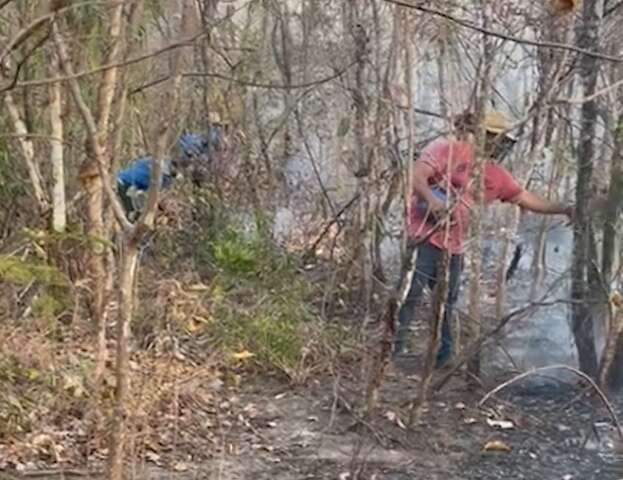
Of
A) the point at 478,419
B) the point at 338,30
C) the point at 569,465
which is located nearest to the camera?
the point at 569,465

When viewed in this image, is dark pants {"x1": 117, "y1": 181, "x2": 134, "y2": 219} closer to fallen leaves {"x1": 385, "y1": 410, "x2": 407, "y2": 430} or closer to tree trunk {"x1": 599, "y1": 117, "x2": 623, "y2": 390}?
fallen leaves {"x1": 385, "y1": 410, "x2": 407, "y2": 430}

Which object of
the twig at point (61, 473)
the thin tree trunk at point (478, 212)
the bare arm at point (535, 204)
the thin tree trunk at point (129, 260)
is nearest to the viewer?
→ the thin tree trunk at point (129, 260)

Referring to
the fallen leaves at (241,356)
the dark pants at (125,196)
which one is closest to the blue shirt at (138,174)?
the dark pants at (125,196)

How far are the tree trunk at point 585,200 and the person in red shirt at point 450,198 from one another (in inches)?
10.8

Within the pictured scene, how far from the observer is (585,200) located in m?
5.63

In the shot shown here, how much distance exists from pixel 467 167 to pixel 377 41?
1336 millimetres

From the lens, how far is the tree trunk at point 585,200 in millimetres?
5383

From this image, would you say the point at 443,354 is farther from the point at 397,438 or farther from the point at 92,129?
the point at 92,129

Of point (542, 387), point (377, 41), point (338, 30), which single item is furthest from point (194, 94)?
point (542, 387)

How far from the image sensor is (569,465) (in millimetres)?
5035

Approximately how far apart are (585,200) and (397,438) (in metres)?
1.53

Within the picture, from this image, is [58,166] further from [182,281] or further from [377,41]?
[377,41]

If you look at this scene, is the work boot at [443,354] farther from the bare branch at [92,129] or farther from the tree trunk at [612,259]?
the bare branch at [92,129]

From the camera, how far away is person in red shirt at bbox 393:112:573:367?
17.7 feet
